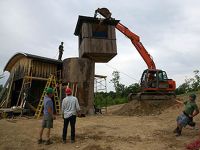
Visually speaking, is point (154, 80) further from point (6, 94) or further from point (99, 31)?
point (6, 94)

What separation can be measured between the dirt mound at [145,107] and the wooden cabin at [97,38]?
3.98 m

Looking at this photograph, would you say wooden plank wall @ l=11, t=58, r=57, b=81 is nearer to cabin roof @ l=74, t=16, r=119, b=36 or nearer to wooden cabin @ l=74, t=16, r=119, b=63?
wooden cabin @ l=74, t=16, r=119, b=63

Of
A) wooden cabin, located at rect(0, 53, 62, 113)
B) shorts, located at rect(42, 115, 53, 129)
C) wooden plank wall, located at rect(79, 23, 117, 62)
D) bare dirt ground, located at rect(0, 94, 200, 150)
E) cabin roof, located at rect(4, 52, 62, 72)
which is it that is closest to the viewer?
bare dirt ground, located at rect(0, 94, 200, 150)

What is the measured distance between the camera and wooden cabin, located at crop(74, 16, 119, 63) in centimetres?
2131

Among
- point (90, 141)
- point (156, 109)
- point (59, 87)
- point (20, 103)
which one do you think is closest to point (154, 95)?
point (156, 109)

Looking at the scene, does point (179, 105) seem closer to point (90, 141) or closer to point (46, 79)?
point (46, 79)

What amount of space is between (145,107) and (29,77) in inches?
333

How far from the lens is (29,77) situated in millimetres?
20828

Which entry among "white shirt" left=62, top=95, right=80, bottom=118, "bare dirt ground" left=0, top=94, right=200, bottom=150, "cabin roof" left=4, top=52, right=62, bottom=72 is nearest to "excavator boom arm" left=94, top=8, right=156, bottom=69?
"cabin roof" left=4, top=52, right=62, bottom=72

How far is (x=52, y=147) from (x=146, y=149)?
297 cm

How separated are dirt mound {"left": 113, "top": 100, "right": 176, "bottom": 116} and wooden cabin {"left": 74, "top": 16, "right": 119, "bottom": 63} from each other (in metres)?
3.98

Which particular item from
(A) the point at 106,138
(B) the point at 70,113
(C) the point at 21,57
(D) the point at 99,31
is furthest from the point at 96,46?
(B) the point at 70,113

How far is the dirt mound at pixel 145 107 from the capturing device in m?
20.8

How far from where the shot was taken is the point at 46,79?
2148cm
